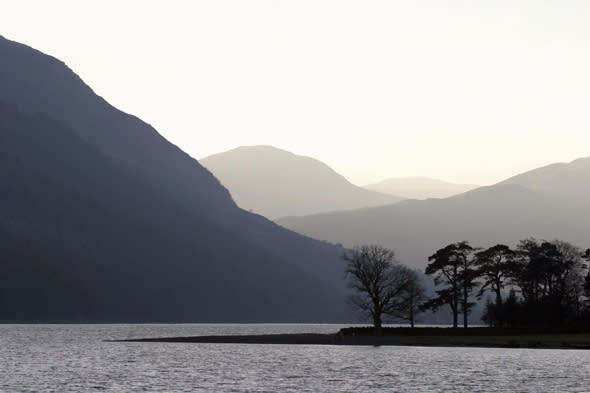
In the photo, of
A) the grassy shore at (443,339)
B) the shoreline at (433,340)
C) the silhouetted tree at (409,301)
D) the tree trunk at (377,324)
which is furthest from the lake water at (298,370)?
the silhouetted tree at (409,301)

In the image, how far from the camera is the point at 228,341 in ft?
577

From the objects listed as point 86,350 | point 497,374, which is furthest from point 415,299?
point 497,374

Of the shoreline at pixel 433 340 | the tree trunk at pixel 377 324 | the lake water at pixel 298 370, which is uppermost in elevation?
the tree trunk at pixel 377 324

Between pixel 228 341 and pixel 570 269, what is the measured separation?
69.8m

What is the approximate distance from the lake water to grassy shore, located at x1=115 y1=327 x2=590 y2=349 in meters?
3.12

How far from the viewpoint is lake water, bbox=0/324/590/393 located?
3169 inches

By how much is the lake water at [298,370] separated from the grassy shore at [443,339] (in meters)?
3.12

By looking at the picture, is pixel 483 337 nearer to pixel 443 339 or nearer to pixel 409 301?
pixel 443 339

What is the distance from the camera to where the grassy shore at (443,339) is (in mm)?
139000

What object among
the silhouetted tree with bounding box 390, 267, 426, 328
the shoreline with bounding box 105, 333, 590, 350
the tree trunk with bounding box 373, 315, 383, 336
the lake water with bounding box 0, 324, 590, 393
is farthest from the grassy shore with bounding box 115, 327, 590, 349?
the silhouetted tree with bounding box 390, 267, 426, 328

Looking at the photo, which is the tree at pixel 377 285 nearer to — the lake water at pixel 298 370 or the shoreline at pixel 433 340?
the shoreline at pixel 433 340

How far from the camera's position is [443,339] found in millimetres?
152875

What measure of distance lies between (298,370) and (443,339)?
58922 millimetres

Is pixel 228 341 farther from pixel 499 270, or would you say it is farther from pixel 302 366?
pixel 302 366
